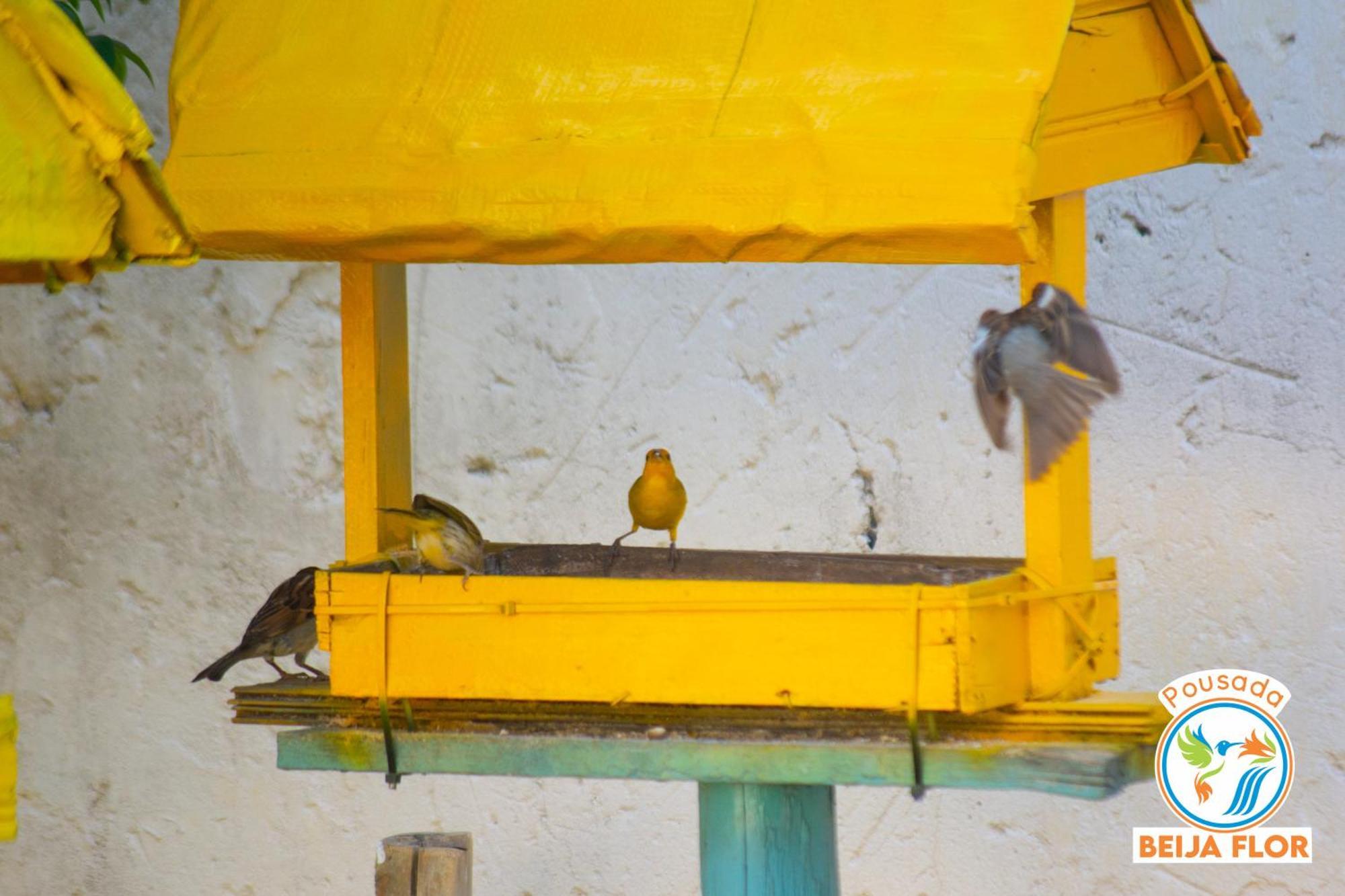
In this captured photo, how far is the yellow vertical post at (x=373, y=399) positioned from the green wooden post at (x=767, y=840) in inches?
28.7

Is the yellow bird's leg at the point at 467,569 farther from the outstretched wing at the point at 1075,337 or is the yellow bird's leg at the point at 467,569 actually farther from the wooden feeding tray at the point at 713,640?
the outstretched wing at the point at 1075,337

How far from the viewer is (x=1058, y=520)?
264cm

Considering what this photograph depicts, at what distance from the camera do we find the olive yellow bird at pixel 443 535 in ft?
9.52

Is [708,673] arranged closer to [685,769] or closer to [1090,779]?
[685,769]

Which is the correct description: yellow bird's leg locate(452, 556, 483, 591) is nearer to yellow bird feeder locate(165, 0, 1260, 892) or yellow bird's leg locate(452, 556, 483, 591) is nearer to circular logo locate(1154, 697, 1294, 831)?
yellow bird feeder locate(165, 0, 1260, 892)

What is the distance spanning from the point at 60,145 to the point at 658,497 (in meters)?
1.41

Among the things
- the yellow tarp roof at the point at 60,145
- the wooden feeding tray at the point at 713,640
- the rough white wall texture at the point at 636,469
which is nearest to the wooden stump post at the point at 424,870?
the wooden feeding tray at the point at 713,640

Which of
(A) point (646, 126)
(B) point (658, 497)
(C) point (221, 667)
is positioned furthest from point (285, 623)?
(A) point (646, 126)

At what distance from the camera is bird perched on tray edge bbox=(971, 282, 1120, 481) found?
256cm

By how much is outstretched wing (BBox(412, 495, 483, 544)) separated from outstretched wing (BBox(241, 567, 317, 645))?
323 mm

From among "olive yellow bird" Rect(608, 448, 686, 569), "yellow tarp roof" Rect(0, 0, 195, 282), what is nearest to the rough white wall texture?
"olive yellow bird" Rect(608, 448, 686, 569)

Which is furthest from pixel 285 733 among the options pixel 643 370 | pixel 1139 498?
pixel 1139 498

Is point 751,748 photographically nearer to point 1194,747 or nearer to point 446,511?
point 446,511

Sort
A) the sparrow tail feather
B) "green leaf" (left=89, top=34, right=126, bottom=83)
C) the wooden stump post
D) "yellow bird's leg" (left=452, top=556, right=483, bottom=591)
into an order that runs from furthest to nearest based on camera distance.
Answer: "green leaf" (left=89, top=34, right=126, bottom=83) → the sparrow tail feather → the wooden stump post → "yellow bird's leg" (left=452, top=556, right=483, bottom=591)
